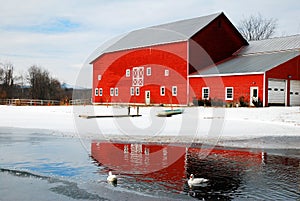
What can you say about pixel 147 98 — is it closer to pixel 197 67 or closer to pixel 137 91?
pixel 137 91

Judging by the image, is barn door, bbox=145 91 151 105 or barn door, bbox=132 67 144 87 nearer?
barn door, bbox=145 91 151 105

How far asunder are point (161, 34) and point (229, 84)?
14.4m

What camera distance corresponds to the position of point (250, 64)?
121 feet

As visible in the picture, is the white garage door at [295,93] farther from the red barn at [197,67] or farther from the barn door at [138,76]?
the barn door at [138,76]

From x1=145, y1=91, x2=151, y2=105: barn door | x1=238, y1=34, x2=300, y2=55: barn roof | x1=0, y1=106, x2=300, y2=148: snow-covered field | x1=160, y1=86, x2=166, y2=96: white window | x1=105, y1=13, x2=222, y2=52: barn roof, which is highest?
x1=105, y1=13, x2=222, y2=52: barn roof

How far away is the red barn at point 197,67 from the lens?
34.8 meters

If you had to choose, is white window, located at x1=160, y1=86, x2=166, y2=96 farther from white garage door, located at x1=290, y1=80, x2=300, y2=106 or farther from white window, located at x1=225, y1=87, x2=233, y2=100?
white garage door, located at x1=290, y1=80, x2=300, y2=106

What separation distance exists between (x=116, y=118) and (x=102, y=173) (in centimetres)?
1809

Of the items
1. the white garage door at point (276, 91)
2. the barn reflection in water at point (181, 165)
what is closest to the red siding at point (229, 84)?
the white garage door at point (276, 91)

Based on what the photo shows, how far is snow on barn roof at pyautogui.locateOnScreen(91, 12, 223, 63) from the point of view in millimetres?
42688

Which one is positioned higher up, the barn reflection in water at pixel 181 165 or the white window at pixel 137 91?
the white window at pixel 137 91

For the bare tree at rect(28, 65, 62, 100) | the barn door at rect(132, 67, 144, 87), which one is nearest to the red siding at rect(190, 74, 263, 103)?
the barn door at rect(132, 67, 144, 87)

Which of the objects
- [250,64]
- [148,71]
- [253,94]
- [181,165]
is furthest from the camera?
[148,71]

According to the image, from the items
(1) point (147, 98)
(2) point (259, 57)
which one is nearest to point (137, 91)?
(1) point (147, 98)
